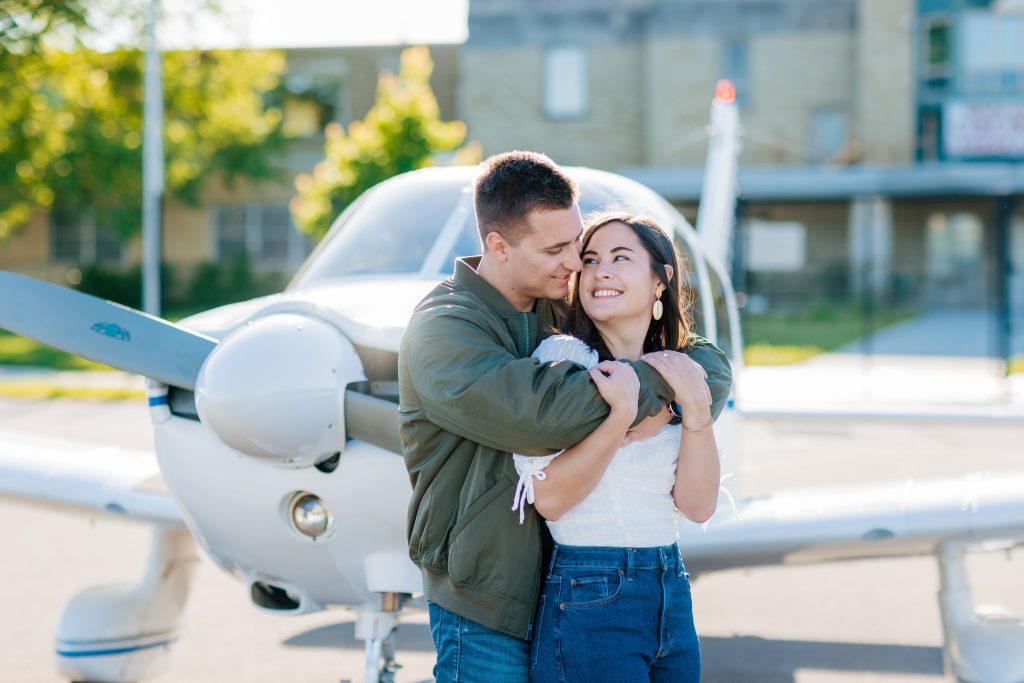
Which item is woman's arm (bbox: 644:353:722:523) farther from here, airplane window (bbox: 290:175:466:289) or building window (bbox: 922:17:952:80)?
building window (bbox: 922:17:952:80)

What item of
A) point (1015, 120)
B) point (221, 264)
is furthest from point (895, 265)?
point (221, 264)

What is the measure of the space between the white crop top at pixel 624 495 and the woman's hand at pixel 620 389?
163 millimetres

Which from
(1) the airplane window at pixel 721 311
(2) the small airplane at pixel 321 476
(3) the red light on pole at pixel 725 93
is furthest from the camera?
(3) the red light on pole at pixel 725 93

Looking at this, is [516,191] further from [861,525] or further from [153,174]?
[153,174]

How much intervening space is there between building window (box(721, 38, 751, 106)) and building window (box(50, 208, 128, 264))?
18.3 m

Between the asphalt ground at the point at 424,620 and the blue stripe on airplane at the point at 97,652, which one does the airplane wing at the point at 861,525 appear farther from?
the blue stripe on airplane at the point at 97,652

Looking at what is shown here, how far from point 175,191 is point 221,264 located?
Answer: 2.58m

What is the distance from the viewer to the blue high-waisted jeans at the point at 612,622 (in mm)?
2295

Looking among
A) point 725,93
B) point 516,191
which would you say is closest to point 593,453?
point 516,191

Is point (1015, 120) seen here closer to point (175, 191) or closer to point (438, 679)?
point (175, 191)

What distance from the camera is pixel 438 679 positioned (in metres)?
2.46

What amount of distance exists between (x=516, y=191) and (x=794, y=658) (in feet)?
11.6

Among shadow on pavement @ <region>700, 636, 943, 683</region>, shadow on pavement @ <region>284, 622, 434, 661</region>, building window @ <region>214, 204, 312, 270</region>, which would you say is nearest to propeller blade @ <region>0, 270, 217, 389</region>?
shadow on pavement @ <region>284, 622, 434, 661</region>

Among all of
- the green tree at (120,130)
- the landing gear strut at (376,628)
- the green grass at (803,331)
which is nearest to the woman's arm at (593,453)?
the landing gear strut at (376,628)
